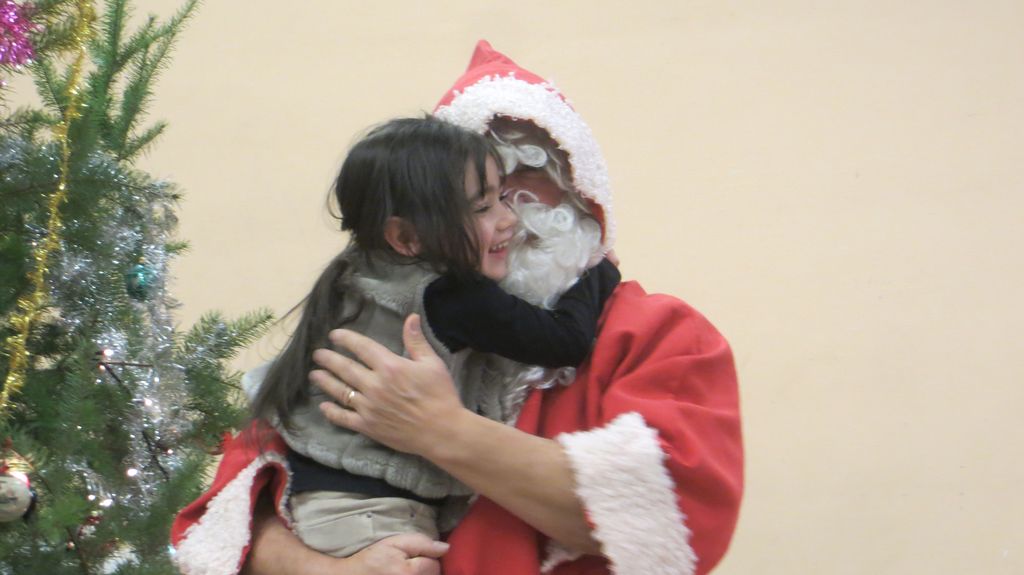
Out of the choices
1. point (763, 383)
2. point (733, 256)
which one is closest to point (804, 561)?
point (763, 383)

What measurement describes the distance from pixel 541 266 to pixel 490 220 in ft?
0.25

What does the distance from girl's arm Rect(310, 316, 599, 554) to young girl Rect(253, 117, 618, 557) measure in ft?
0.11

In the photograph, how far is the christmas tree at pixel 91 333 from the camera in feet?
3.96

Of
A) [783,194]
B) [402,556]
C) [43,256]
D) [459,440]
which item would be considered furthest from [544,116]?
[783,194]

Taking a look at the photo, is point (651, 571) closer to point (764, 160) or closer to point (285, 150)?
point (764, 160)

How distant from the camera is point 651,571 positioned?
98 centimetres

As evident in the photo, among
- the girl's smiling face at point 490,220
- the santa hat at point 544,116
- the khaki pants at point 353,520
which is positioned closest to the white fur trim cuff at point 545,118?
the santa hat at point 544,116

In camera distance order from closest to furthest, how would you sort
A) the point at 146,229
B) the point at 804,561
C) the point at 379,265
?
1. the point at 379,265
2. the point at 146,229
3. the point at 804,561

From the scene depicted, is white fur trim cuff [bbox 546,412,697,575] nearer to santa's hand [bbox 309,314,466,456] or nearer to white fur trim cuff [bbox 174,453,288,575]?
santa's hand [bbox 309,314,466,456]

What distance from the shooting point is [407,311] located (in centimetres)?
108

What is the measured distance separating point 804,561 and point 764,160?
889 millimetres

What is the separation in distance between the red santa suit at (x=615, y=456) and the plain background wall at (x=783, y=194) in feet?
3.81

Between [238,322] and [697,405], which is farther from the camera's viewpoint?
[238,322]

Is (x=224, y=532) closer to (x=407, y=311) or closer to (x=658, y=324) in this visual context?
(x=407, y=311)
